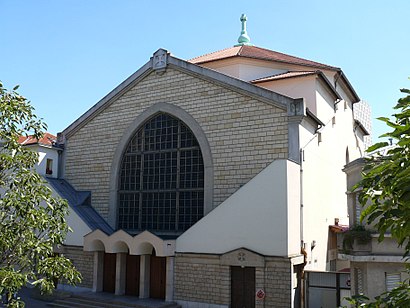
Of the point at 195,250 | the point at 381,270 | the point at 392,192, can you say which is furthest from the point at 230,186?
the point at 392,192

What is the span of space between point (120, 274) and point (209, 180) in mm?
6289

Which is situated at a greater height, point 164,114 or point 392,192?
point 164,114

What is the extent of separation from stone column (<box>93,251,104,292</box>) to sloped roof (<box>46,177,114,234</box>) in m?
1.20

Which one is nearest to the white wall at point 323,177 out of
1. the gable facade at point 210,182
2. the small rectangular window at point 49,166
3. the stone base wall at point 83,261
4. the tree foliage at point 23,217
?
the gable facade at point 210,182

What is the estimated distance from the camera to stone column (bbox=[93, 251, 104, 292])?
2052 centimetres

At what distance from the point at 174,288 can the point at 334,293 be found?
21.9 ft

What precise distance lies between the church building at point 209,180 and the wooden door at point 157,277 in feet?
0.15

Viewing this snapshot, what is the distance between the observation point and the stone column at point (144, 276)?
19.2 m

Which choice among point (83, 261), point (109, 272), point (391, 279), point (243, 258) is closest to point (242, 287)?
point (243, 258)

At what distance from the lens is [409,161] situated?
10.0 ft

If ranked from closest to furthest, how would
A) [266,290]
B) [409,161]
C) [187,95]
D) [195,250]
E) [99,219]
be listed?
[409,161] → [266,290] → [195,250] → [187,95] → [99,219]

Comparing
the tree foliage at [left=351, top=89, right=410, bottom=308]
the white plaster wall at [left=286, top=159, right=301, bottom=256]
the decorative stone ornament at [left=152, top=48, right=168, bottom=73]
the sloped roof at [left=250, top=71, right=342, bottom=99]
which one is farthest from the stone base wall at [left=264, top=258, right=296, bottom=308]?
the tree foliage at [left=351, top=89, right=410, bottom=308]

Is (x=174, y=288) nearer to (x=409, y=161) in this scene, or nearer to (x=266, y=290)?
(x=266, y=290)

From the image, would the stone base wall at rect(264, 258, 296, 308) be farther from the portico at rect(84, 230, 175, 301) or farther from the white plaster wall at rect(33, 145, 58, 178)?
the white plaster wall at rect(33, 145, 58, 178)
